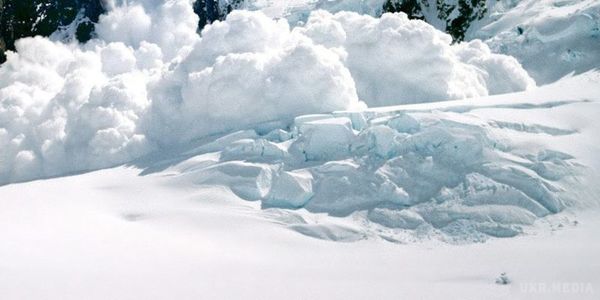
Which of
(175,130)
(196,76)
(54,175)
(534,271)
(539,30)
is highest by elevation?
(539,30)

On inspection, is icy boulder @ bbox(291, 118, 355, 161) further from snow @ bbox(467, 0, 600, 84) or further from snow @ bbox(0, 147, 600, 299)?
snow @ bbox(467, 0, 600, 84)

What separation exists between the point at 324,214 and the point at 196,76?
26.1ft

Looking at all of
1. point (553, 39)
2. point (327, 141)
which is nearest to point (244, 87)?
point (327, 141)

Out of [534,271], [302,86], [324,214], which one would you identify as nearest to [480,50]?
[302,86]

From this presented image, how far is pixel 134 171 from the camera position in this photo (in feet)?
55.7

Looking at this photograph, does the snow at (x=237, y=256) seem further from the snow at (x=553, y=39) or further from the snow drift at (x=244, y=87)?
the snow at (x=553, y=39)

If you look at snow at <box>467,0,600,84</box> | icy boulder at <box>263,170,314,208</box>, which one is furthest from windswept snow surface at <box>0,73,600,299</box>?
snow at <box>467,0,600,84</box>

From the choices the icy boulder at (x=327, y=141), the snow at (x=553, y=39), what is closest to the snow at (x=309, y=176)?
the icy boulder at (x=327, y=141)

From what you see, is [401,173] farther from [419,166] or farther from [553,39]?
[553,39]

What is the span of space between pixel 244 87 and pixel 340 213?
20.5 feet

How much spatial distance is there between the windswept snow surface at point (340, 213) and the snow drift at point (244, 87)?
1300 millimetres

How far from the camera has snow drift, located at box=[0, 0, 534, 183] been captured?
18.0 meters

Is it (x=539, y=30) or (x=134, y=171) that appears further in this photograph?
(x=539, y=30)

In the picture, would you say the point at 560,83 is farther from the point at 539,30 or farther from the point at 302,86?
the point at 302,86
